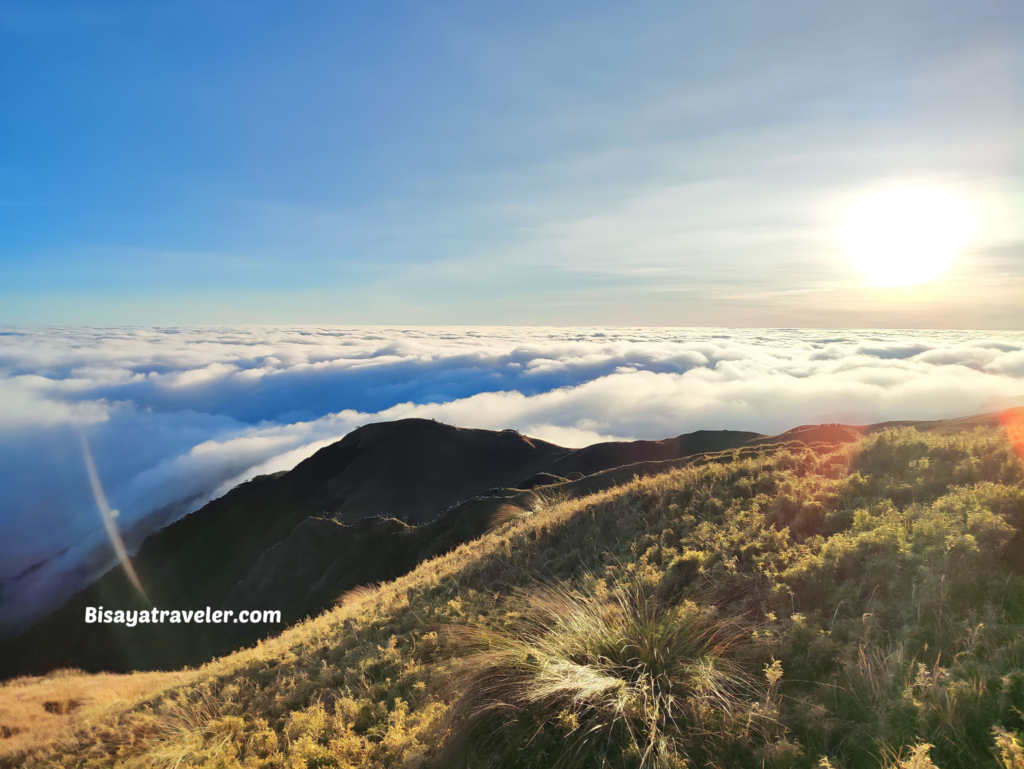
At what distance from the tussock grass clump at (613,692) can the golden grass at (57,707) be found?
6861 millimetres

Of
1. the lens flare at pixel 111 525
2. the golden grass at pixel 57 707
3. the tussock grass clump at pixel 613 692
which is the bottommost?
the lens flare at pixel 111 525

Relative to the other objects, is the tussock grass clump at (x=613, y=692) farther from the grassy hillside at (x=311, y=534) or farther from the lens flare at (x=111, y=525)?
the lens flare at (x=111, y=525)

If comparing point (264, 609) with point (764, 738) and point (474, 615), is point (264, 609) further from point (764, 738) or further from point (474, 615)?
point (764, 738)

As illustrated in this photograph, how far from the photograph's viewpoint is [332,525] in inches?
1236

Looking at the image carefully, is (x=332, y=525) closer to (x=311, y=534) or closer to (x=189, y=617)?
(x=311, y=534)

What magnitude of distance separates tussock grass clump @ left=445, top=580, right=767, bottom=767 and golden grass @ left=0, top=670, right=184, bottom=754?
6.86 meters

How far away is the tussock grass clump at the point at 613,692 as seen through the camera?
152 inches

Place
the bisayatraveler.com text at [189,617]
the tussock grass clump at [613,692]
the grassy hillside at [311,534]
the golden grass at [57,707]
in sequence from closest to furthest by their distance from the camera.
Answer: the tussock grass clump at [613,692] → the golden grass at [57,707] → the bisayatraveler.com text at [189,617] → the grassy hillside at [311,534]

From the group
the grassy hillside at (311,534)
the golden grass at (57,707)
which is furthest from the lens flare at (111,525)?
the golden grass at (57,707)

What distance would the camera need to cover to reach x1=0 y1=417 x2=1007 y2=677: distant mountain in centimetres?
2728

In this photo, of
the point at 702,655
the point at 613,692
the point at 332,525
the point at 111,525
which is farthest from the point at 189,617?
the point at 111,525

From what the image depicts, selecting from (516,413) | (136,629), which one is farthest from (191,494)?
(136,629)

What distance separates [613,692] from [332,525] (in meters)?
30.3

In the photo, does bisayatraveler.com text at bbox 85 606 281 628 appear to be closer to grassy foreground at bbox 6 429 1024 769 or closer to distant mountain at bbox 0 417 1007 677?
distant mountain at bbox 0 417 1007 677
